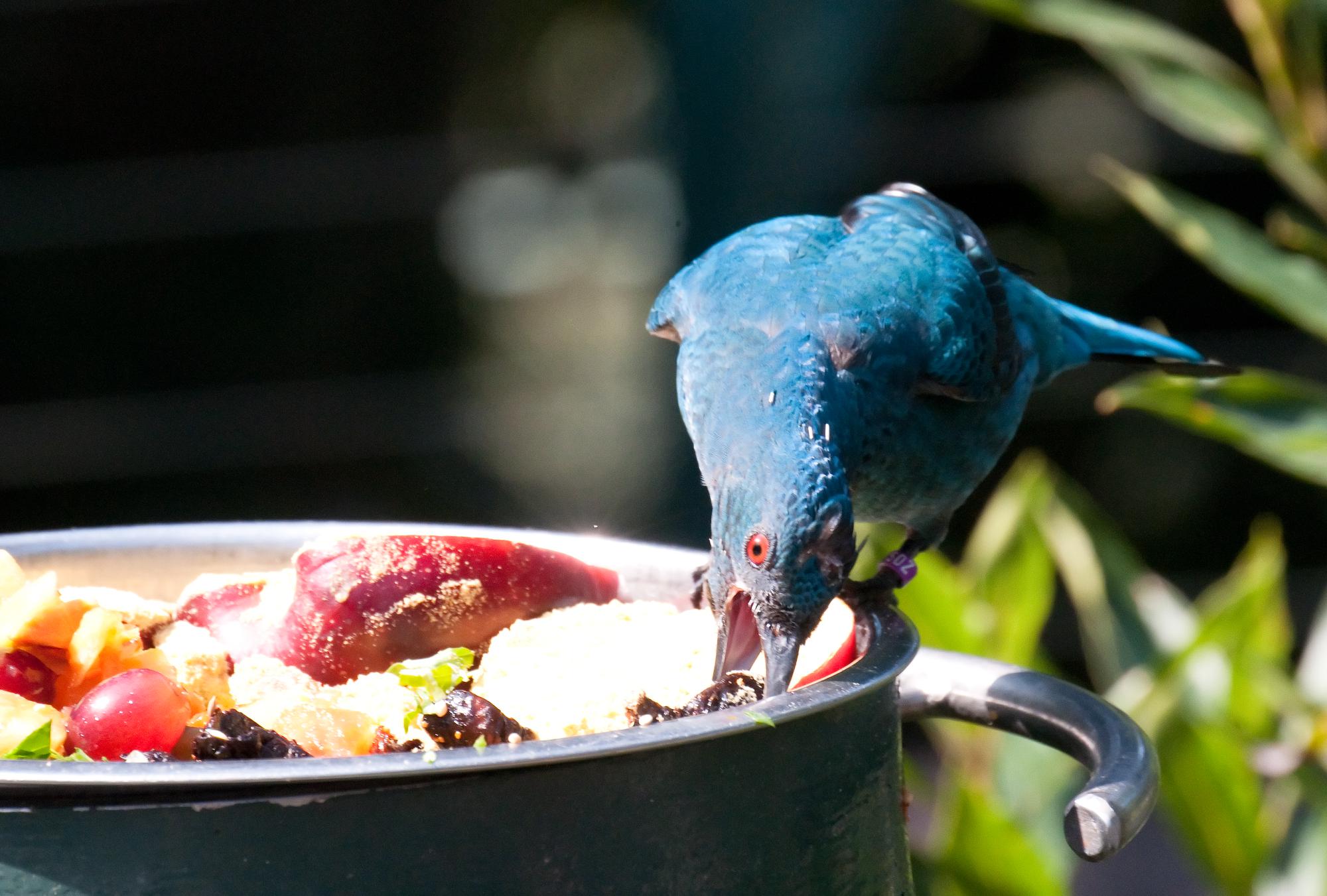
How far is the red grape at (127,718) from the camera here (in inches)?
34.8

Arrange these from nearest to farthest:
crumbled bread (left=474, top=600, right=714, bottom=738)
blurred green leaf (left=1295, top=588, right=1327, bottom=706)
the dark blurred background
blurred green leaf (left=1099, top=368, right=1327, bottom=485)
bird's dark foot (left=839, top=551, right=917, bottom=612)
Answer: crumbled bread (left=474, top=600, right=714, bottom=738), bird's dark foot (left=839, top=551, right=917, bottom=612), blurred green leaf (left=1099, top=368, right=1327, bottom=485), blurred green leaf (left=1295, top=588, right=1327, bottom=706), the dark blurred background

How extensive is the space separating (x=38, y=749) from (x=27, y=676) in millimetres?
170

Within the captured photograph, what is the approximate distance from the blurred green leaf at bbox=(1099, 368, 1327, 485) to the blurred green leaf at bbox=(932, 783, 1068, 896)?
0.66 m

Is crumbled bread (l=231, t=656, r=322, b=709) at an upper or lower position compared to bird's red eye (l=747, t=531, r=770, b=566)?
upper

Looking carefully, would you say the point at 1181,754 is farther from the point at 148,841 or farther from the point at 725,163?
the point at 148,841

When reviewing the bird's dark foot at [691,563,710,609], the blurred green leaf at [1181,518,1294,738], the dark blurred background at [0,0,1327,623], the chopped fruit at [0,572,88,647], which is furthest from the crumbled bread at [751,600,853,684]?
the dark blurred background at [0,0,1327,623]

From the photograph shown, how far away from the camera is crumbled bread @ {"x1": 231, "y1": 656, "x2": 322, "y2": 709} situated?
3.65 ft

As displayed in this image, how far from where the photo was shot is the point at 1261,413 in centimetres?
227

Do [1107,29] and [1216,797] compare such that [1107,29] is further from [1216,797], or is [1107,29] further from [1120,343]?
[1216,797]

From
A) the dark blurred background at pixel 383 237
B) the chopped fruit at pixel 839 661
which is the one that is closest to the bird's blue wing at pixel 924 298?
the chopped fruit at pixel 839 661

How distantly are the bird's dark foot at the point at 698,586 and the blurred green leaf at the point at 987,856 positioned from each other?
0.88 metres

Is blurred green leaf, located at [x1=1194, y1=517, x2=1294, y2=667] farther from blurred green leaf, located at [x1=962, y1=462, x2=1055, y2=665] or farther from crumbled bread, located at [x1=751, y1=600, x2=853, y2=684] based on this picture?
crumbled bread, located at [x1=751, y1=600, x2=853, y2=684]

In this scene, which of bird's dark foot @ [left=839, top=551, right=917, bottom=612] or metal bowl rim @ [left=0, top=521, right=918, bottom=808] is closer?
metal bowl rim @ [left=0, top=521, right=918, bottom=808]

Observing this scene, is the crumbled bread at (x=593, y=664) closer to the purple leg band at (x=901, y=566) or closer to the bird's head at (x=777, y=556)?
the bird's head at (x=777, y=556)
